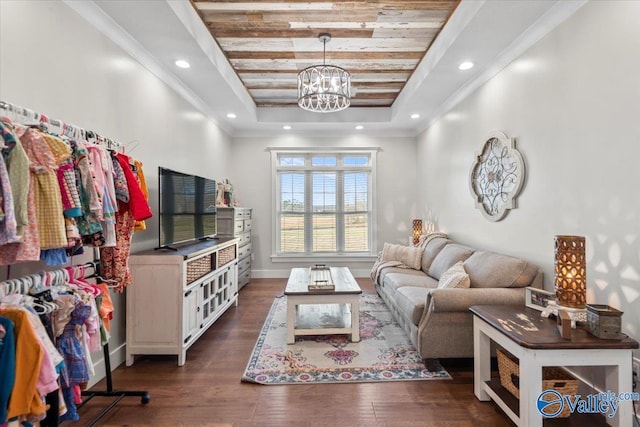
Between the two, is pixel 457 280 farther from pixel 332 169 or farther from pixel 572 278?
pixel 332 169

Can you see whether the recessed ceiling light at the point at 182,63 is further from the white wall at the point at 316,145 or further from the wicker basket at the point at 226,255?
the white wall at the point at 316,145

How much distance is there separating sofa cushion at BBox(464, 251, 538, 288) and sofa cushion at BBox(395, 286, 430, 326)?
48cm

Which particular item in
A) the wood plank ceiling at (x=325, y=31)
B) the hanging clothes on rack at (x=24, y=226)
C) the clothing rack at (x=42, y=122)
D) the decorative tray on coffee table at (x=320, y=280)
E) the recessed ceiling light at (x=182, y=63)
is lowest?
the decorative tray on coffee table at (x=320, y=280)

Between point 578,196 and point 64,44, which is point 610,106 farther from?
point 64,44

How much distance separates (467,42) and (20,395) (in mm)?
3615

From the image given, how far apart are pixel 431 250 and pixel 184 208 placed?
3.08 meters

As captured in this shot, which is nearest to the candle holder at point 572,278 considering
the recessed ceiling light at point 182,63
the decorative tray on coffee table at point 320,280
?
the decorative tray on coffee table at point 320,280

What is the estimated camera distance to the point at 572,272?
184cm

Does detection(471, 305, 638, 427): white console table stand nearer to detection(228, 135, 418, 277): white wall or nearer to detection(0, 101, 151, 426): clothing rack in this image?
detection(0, 101, 151, 426): clothing rack

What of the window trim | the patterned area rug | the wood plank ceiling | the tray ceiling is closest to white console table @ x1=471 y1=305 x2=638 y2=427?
the patterned area rug

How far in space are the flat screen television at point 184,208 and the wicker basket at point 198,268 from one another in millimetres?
312

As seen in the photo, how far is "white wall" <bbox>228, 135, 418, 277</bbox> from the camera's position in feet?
18.6

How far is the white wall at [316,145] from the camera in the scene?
5680 mm

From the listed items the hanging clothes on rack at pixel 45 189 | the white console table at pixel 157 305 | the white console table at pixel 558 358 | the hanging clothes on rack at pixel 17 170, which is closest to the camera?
the hanging clothes on rack at pixel 17 170
